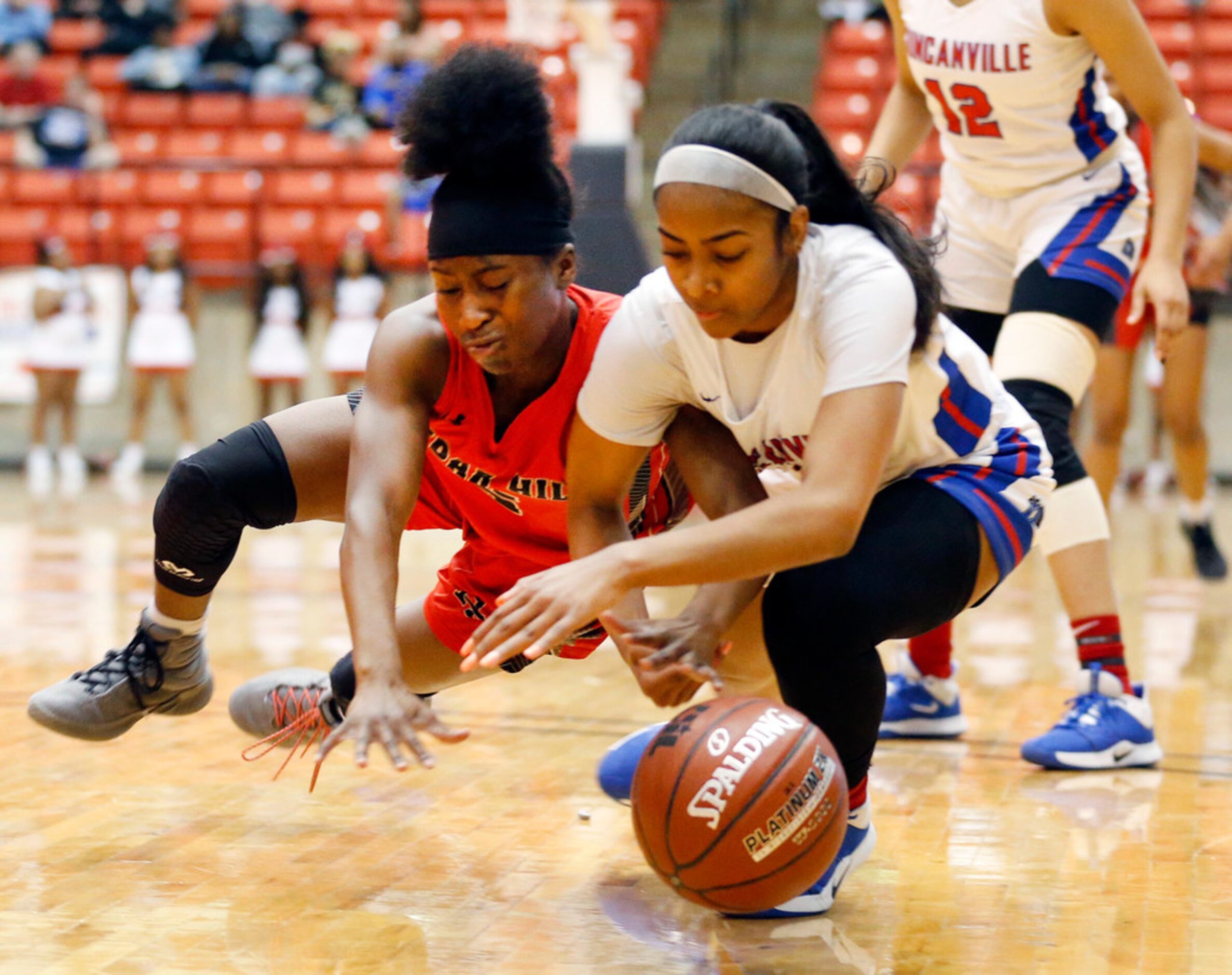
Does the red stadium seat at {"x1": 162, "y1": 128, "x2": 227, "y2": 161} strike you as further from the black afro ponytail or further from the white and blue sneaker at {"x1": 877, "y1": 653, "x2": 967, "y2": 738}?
the black afro ponytail

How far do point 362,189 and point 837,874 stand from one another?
10.0 metres

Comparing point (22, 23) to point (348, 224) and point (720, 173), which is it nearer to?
point (348, 224)

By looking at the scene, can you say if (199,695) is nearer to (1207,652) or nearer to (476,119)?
(476,119)

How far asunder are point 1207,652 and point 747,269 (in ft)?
9.89

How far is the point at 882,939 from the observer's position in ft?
7.43

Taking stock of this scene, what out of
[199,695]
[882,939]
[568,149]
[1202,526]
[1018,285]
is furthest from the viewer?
[568,149]

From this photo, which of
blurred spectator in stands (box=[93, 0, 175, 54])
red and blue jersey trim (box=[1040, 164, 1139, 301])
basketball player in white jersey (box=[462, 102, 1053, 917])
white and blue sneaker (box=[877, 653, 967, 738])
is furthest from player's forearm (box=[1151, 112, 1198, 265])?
blurred spectator in stands (box=[93, 0, 175, 54])

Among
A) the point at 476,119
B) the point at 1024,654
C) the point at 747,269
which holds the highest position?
the point at 476,119

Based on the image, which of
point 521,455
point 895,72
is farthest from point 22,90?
point 521,455

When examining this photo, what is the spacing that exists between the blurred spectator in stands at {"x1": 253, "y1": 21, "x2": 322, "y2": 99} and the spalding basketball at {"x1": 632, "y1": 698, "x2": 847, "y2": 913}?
431 inches

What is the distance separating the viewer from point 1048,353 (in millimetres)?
3266

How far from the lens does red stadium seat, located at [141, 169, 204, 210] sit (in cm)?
1180

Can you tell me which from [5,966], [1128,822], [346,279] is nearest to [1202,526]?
[1128,822]

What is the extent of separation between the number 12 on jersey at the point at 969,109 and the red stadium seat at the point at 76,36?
11210 millimetres
